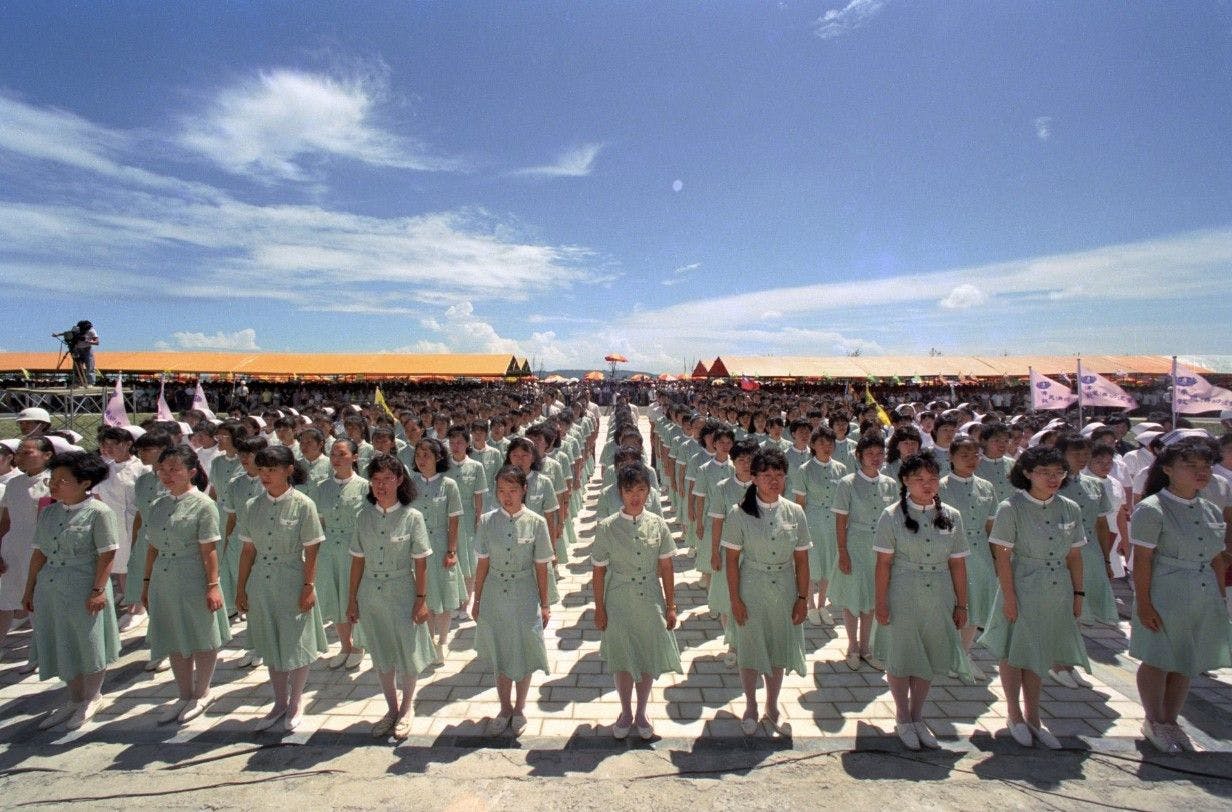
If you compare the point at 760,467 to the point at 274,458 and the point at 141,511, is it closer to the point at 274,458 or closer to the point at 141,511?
the point at 274,458

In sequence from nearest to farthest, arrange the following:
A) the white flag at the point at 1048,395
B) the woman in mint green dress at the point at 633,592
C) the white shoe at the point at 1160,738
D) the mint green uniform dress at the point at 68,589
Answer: the white shoe at the point at 1160,738 < the woman in mint green dress at the point at 633,592 < the mint green uniform dress at the point at 68,589 < the white flag at the point at 1048,395

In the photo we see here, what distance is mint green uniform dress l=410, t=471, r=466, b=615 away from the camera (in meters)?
5.23

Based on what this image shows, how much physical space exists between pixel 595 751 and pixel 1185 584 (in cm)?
400

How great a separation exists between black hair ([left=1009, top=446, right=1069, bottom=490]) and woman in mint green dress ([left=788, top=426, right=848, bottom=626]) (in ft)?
5.52

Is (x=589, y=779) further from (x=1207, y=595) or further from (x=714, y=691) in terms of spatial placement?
(x=1207, y=595)

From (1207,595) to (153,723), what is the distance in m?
7.27

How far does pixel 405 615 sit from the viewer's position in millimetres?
4004

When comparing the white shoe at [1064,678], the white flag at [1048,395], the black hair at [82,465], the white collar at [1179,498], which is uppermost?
the white flag at [1048,395]

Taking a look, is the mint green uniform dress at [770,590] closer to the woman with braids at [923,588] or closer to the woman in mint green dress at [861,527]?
the woman with braids at [923,588]

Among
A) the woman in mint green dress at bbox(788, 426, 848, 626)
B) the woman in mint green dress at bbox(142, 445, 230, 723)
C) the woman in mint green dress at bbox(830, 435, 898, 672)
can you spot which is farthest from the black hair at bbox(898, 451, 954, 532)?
the woman in mint green dress at bbox(142, 445, 230, 723)

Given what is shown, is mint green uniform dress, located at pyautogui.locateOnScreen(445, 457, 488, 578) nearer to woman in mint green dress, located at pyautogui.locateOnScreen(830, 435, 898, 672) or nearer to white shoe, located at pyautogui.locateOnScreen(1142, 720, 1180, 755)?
woman in mint green dress, located at pyautogui.locateOnScreen(830, 435, 898, 672)

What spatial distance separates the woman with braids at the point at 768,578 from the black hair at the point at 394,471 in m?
2.30

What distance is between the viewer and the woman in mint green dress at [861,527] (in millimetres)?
4973

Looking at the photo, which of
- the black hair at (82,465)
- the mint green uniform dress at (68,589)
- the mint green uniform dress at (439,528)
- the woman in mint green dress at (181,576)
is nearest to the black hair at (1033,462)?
the mint green uniform dress at (439,528)
